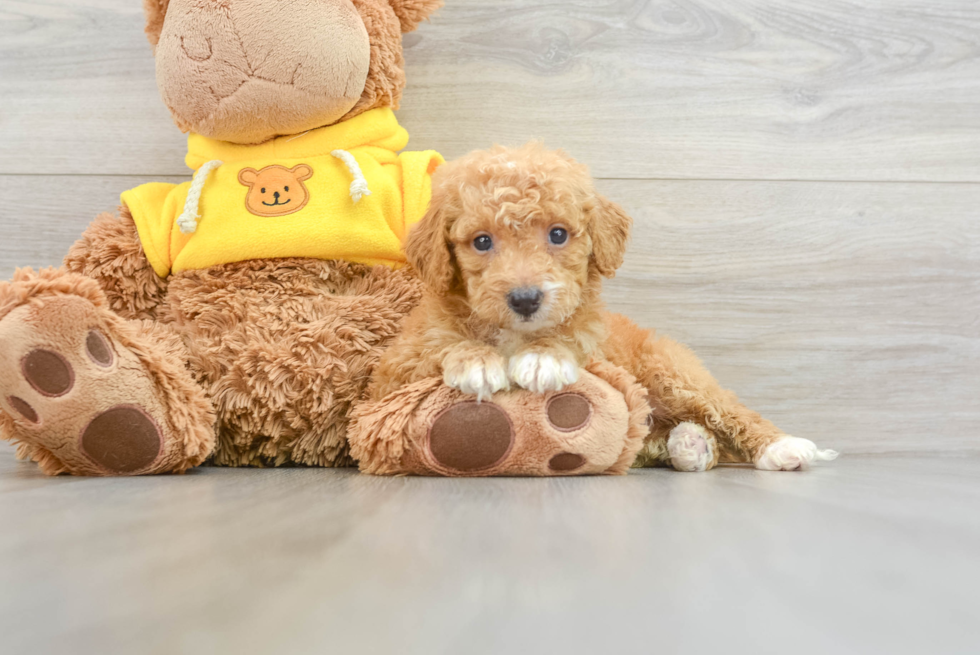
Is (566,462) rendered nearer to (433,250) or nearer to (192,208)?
(433,250)

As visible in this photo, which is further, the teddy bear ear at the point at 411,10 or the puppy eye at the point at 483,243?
the teddy bear ear at the point at 411,10

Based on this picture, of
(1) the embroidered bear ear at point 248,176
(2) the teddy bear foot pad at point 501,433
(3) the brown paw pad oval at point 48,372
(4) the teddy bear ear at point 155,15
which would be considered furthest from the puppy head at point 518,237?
(4) the teddy bear ear at point 155,15

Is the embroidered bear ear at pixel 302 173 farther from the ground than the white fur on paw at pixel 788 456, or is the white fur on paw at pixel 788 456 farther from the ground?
the embroidered bear ear at pixel 302 173

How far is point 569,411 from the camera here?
0.94 metres

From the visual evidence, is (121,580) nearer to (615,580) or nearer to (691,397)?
(615,580)

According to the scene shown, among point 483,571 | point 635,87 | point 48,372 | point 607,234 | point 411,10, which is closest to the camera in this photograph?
point 483,571

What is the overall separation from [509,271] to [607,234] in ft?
0.55

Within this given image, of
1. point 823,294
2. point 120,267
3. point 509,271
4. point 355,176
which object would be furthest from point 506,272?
point 823,294

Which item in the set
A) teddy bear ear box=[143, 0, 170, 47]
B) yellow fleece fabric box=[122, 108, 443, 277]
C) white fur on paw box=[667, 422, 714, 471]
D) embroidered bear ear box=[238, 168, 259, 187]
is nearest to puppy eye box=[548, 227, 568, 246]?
yellow fleece fabric box=[122, 108, 443, 277]

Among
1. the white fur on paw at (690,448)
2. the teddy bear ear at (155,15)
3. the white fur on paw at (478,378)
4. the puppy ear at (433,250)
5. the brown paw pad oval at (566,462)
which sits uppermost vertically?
the teddy bear ear at (155,15)

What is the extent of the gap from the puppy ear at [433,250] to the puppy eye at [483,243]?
5cm

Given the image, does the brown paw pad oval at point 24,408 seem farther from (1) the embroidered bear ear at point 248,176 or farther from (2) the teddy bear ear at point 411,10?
(2) the teddy bear ear at point 411,10

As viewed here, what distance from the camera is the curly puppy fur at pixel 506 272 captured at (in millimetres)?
931

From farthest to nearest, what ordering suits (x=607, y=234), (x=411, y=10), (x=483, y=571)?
(x=411, y=10) → (x=607, y=234) → (x=483, y=571)
